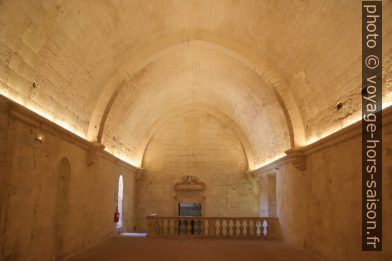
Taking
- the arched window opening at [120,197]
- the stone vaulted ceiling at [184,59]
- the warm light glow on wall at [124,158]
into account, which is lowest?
the arched window opening at [120,197]

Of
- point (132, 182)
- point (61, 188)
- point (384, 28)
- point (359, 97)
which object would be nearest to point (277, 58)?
point (359, 97)

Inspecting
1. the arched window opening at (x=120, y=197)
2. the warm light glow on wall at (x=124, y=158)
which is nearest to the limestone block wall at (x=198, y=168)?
the warm light glow on wall at (x=124, y=158)

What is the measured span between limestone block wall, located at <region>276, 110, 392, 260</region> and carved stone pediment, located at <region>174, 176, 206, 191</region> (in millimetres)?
7152

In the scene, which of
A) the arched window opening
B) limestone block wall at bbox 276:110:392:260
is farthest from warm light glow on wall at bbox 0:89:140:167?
limestone block wall at bbox 276:110:392:260

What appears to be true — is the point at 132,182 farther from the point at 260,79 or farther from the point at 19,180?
the point at 19,180

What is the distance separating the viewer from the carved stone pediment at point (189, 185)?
1773 cm

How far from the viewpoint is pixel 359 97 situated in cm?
694

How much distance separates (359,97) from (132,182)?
12071 millimetres

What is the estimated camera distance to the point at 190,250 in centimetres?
980

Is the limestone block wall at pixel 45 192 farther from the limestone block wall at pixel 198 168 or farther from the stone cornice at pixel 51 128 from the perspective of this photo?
the limestone block wall at pixel 198 168

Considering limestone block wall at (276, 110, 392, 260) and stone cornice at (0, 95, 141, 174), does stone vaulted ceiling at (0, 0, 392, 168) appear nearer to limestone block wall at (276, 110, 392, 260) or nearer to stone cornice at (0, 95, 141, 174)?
stone cornice at (0, 95, 141, 174)

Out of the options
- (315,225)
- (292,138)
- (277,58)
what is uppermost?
(277,58)

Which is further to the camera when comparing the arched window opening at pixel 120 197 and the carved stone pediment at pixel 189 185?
the carved stone pediment at pixel 189 185

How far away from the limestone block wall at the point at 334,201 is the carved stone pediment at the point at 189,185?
715cm
